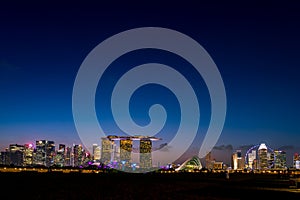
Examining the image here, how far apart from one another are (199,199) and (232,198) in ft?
7.65

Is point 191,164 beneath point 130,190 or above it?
beneath

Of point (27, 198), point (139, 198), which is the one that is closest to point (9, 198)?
point (27, 198)

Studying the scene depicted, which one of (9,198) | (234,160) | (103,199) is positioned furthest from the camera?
(234,160)

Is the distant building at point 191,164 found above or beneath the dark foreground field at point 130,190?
beneath

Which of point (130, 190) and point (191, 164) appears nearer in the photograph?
point (130, 190)

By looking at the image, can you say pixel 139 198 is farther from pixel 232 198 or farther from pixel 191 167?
pixel 191 167

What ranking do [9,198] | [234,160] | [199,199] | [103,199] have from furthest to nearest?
[234,160] → [199,199] → [103,199] → [9,198]

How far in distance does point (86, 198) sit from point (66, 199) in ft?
4.10

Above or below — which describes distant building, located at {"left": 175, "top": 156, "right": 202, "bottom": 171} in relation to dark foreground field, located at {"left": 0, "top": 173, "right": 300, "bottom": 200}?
below

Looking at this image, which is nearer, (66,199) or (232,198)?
(66,199)

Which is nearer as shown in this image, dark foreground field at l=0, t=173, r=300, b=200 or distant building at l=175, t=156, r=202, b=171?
dark foreground field at l=0, t=173, r=300, b=200

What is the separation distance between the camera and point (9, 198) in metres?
19.1

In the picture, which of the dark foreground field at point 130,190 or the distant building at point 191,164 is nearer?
the dark foreground field at point 130,190

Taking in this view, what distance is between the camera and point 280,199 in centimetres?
2312
